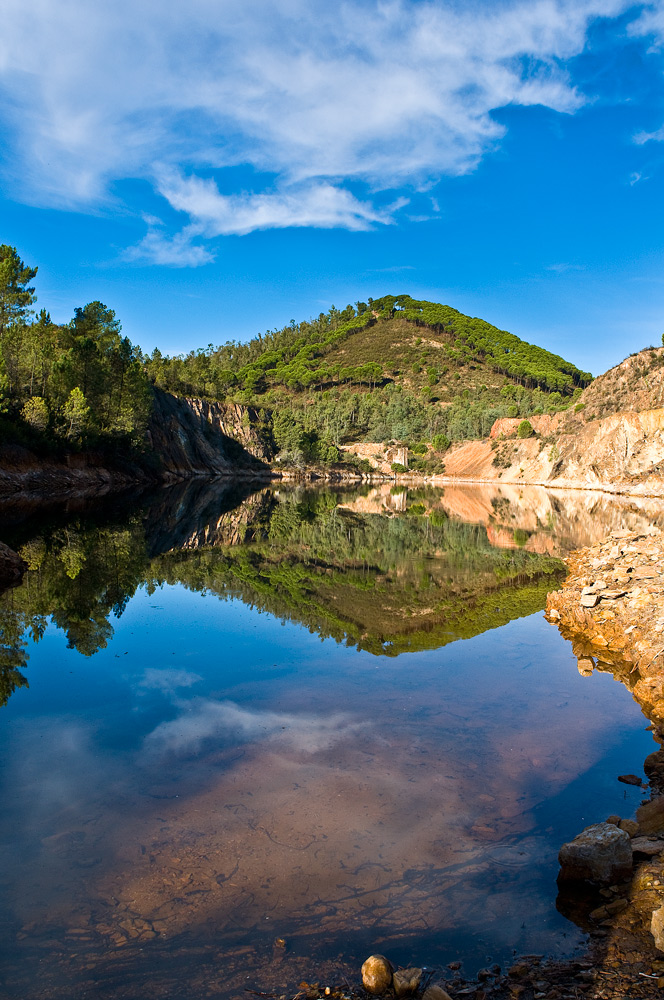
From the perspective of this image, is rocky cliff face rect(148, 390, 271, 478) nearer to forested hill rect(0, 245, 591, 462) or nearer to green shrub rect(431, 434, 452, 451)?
forested hill rect(0, 245, 591, 462)

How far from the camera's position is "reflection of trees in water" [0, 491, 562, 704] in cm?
1445

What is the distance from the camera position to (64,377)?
171ft

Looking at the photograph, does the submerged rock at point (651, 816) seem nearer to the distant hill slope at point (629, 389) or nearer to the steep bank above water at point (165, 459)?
the steep bank above water at point (165, 459)

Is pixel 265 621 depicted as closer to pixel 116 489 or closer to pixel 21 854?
pixel 21 854

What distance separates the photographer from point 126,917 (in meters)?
5.12

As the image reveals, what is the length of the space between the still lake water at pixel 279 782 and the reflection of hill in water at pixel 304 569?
191 millimetres

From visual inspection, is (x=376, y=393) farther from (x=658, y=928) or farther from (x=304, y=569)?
(x=658, y=928)

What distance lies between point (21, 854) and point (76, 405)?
48.5m

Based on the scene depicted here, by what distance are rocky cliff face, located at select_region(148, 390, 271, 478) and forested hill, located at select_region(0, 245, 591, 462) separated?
453 centimetres

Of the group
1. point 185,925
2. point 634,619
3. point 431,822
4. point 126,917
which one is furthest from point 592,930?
point 634,619

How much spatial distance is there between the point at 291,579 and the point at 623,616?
10764 millimetres

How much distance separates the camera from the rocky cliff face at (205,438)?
84.8m

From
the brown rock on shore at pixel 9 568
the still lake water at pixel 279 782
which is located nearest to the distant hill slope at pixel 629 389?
the still lake water at pixel 279 782

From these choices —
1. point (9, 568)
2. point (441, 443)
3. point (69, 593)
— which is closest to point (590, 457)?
point (441, 443)
